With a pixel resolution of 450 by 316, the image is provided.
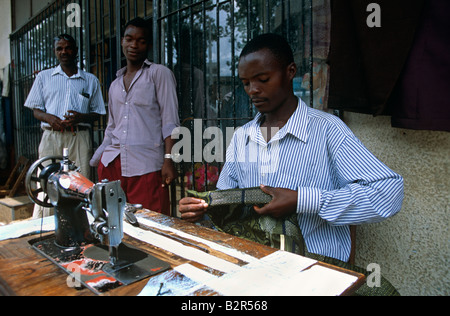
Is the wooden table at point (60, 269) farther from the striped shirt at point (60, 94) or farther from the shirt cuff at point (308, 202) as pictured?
the striped shirt at point (60, 94)

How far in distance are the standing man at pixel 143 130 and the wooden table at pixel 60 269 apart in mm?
1201

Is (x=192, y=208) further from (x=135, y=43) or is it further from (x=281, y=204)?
(x=135, y=43)

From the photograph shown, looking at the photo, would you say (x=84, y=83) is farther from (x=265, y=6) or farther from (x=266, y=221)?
(x=266, y=221)

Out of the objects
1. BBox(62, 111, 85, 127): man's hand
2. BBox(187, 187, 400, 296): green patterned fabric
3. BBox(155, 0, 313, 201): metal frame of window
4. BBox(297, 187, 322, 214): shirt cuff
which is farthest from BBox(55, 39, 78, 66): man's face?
BBox(297, 187, 322, 214): shirt cuff

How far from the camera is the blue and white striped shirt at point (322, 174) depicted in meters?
1.35

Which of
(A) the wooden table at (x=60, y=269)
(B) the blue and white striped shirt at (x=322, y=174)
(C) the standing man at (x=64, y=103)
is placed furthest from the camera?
(C) the standing man at (x=64, y=103)

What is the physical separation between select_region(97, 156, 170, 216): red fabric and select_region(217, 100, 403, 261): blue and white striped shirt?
102 centimetres

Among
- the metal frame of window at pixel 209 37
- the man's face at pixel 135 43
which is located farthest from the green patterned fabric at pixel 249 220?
the man's face at pixel 135 43

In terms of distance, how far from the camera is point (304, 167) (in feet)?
5.27

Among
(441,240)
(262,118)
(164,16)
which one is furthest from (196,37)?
(441,240)

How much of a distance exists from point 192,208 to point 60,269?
1.95ft

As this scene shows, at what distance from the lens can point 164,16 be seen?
3211mm

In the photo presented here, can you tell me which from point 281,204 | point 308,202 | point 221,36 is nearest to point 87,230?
point 281,204
